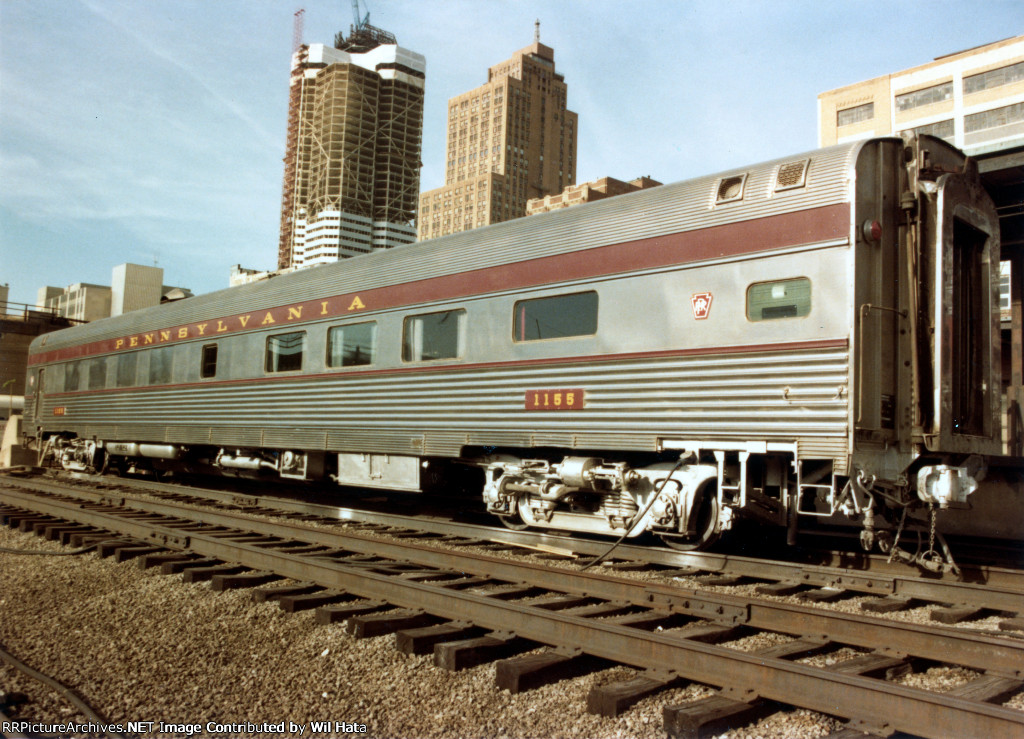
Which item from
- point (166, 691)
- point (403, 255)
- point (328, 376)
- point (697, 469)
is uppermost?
point (403, 255)

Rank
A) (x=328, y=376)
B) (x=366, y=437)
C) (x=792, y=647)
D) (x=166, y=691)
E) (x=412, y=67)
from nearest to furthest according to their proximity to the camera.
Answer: (x=166, y=691)
(x=792, y=647)
(x=366, y=437)
(x=328, y=376)
(x=412, y=67)

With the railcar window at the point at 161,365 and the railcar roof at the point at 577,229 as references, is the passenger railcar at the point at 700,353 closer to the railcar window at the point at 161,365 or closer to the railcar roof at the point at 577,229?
the railcar roof at the point at 577,229

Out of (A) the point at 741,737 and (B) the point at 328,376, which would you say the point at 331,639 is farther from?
(B) the point at 328,376

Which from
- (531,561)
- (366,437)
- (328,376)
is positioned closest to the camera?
(531,561)

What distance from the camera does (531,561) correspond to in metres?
7.48

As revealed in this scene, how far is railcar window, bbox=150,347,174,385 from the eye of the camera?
552 inches

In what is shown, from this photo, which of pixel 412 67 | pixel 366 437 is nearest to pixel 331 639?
pixel 366 437

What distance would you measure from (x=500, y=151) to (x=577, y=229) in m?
145

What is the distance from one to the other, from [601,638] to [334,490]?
11.0 meters

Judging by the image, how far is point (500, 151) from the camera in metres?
148

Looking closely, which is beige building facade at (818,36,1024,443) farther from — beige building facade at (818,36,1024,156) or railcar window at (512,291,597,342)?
railcar window at (512,291,597,342)

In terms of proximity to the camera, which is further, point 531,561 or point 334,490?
point 334,490

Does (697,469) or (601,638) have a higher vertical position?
(697,469)

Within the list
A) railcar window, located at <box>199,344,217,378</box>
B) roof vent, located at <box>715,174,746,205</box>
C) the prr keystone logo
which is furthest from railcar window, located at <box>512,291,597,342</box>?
railcar window, located at <box>199,344,217,378</box>
